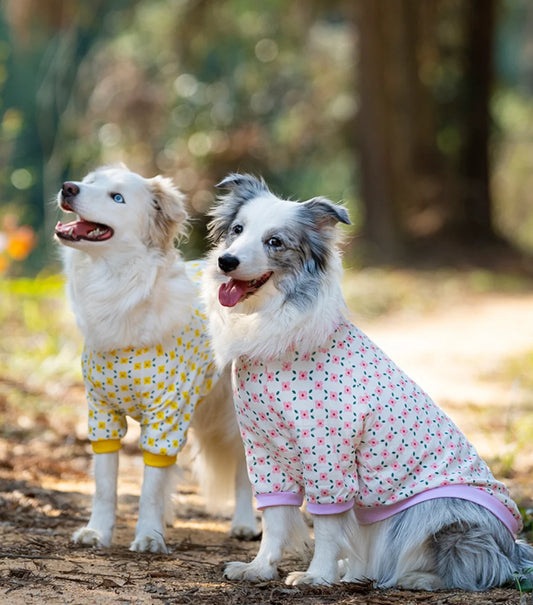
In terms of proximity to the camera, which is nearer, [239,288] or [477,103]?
[239,288]

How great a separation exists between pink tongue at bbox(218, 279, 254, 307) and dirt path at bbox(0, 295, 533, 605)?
1.10 m

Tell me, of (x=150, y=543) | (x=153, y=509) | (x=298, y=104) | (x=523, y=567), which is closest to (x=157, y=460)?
(x=153, y=509)

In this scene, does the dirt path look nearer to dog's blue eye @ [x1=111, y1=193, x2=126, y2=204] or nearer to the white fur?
the white fur

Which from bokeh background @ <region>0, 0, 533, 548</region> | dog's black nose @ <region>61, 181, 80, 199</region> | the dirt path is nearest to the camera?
the dirt path

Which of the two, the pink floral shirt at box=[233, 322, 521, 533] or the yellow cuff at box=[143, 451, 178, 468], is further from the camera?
the yellow cuff at box=[143, 451, 178, 468]

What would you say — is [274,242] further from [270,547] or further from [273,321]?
[270,547]

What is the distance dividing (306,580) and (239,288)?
117cm

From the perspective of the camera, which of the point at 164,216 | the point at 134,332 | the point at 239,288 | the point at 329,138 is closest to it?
the point at 239,288

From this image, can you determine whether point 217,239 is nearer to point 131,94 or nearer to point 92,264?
point 92,264

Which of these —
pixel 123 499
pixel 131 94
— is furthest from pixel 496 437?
pixel 131 94

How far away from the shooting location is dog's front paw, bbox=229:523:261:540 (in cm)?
450

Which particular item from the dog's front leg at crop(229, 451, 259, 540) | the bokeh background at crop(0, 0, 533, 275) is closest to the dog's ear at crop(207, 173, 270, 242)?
the dog's front leg at crop(229, 451, 259, 540)

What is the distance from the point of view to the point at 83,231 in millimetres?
4090

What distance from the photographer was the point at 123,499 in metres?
5.09
